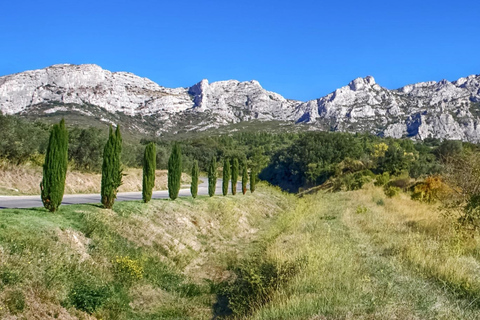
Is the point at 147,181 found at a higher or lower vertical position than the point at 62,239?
higher

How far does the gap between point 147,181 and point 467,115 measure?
621 feet

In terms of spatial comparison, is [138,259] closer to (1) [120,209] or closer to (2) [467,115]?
(1) [120,209]

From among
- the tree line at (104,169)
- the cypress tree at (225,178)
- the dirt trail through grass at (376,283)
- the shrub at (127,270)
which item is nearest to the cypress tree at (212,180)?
the cypress tree at (225,178)

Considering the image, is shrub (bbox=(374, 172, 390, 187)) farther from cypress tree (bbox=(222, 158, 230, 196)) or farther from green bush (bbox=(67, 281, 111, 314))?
green bush (bbox=(67, 281, 111, 314))

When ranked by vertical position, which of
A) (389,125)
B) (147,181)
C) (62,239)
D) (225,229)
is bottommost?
(225,229)

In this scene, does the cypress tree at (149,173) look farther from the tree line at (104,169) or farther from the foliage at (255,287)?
the foliage at (255,287)

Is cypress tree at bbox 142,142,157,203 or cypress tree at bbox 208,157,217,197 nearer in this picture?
cypress tree at bbox 142,142,157,203

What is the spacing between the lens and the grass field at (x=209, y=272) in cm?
634

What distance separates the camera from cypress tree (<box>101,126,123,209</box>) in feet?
45.9

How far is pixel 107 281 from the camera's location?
28.5 ft

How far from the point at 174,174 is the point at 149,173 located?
9.35 feet

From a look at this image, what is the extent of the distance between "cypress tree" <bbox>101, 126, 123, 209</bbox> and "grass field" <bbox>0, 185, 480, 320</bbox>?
736mm

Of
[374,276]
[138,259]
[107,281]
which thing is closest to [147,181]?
[138,259]

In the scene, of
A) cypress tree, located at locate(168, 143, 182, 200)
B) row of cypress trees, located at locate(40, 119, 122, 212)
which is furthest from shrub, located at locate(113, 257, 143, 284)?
cypress tree, located at locate(168, 143, 182, 200)
